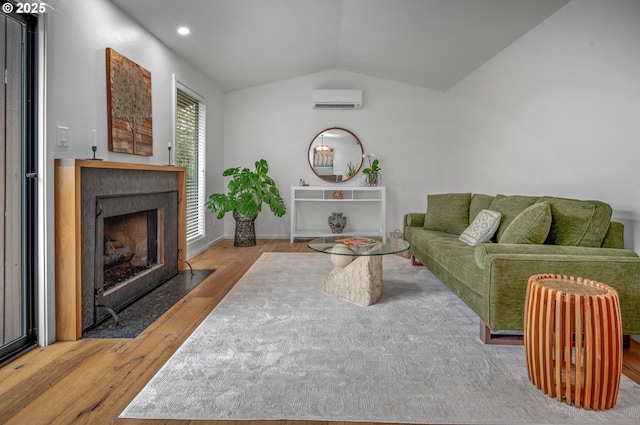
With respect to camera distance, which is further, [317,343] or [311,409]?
[317,343]

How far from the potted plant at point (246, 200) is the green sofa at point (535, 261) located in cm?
301

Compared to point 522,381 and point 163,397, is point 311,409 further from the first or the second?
point 522,381

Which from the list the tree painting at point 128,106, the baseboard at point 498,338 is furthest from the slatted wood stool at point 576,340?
the tree painting at point 128,106

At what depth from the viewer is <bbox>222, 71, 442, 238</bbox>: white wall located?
650 centimetres

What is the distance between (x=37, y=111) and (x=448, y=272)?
287cm

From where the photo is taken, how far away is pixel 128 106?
331 cm

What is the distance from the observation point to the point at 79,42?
2.66 meters

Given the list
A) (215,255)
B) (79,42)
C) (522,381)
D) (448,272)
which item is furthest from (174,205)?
(522,381)

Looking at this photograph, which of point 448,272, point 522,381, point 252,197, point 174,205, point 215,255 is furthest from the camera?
point 252,197

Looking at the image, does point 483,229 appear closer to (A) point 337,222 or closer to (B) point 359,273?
(B) point 359,273

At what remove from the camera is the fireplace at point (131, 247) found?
2664 millimetres

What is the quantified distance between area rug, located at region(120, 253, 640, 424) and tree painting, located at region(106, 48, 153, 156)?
A: 1577 mm

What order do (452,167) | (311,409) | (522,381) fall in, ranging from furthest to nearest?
(452,167), (522,381), (311,409)

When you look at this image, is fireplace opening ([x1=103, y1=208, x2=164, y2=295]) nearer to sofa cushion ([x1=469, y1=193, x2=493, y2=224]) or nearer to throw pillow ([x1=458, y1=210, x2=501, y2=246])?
throw pillow ([x1=458, y1=210, x2=501, y2=246])
